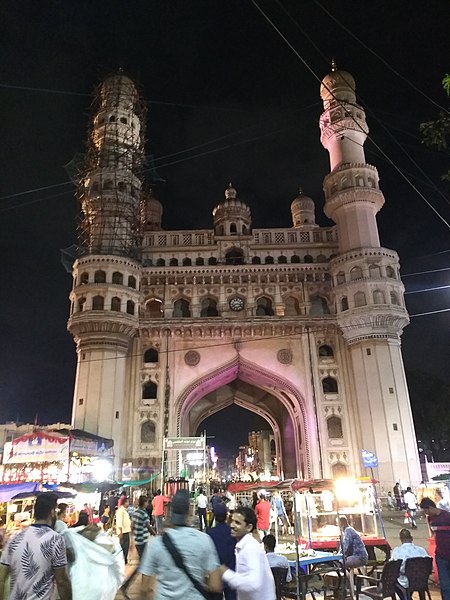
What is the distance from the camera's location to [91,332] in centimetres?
2769

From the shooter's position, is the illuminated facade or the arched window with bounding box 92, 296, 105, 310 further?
the arched window with bounding box 92, 296, 105, 310

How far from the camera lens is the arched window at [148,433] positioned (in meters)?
27.5

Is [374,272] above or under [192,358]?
above

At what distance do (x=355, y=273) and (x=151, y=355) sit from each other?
44.6 feet

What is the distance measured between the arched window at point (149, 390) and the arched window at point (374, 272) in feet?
47.9

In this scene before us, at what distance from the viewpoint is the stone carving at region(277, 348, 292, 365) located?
95.9 feet

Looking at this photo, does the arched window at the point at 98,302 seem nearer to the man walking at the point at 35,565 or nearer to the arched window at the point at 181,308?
the arched window at the point at 181,308

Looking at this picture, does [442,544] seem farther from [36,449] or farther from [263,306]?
[263,306]

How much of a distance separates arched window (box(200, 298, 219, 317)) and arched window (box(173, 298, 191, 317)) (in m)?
0.94

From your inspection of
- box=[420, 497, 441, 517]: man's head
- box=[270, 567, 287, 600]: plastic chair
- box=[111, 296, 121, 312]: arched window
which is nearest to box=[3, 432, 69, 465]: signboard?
box=[111, 296, 121, 312]: arched window

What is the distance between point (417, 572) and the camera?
656cm

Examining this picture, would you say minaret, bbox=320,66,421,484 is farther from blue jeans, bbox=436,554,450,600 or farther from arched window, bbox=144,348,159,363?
blue jeans, bbox=436,554,450,600

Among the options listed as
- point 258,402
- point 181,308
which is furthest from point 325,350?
point 181,308

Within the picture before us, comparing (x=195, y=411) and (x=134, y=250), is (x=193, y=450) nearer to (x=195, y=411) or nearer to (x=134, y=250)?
(x=195, y=411)
